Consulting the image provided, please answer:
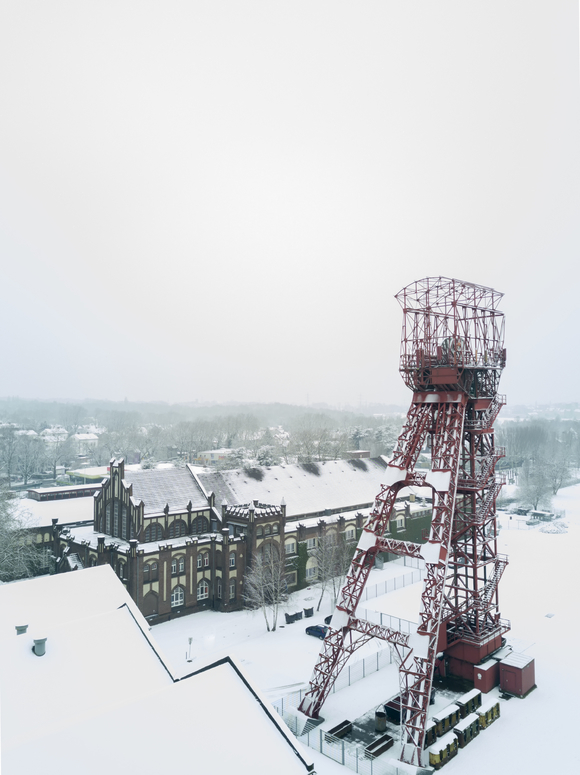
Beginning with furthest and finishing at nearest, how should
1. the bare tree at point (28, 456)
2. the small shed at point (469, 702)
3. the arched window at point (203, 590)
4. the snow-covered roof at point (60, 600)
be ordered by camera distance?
the bare tree at point (28, 456)
the arched window at point (203, 590)
the small shed at point (469, 702)
the snow-covered roof at point (60, 600)

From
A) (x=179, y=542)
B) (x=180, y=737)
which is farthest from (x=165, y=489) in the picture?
(x=180, y=737)

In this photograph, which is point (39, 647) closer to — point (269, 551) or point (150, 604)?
point (150, 604)

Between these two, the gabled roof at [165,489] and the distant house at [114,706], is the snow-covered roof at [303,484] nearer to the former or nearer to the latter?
the gabled roof at [165,489]

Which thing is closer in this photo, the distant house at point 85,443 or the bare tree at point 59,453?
the bare tree at point 59,453

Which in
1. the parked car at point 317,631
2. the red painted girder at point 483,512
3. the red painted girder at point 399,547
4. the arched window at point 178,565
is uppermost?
the red painted girder at point 483,512

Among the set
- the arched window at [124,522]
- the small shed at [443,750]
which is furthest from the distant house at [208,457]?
the small shed at [443,750]

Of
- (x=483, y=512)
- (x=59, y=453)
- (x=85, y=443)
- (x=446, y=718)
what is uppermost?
(x=483, y=512)

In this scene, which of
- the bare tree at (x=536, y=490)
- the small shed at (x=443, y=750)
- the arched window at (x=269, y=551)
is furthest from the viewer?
the bare tree at (x=536, y=490)
